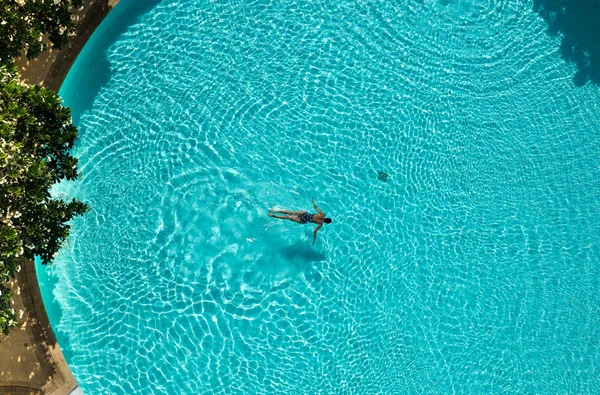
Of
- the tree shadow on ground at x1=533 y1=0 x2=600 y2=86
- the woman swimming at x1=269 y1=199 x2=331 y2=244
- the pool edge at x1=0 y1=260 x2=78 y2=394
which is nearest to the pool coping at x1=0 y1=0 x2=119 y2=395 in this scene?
the pool edge at x1=0 y1=260 x2=78 y2=394

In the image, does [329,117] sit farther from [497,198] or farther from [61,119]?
[61,119]

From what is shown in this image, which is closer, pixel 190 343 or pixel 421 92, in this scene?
pixel 190 343

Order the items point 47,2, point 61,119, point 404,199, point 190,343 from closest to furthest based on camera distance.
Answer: point 61,119
point 47,2
point 190,343
point 404,199

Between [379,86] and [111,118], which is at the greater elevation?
[111,118]

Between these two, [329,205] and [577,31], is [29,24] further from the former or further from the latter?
[577,31]

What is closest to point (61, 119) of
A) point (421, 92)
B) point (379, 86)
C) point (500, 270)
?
point (379, 86)

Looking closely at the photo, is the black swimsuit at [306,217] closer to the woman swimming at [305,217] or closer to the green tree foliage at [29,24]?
the woman swimming at [305,217]

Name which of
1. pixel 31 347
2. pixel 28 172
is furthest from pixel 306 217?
pixel 31 347
